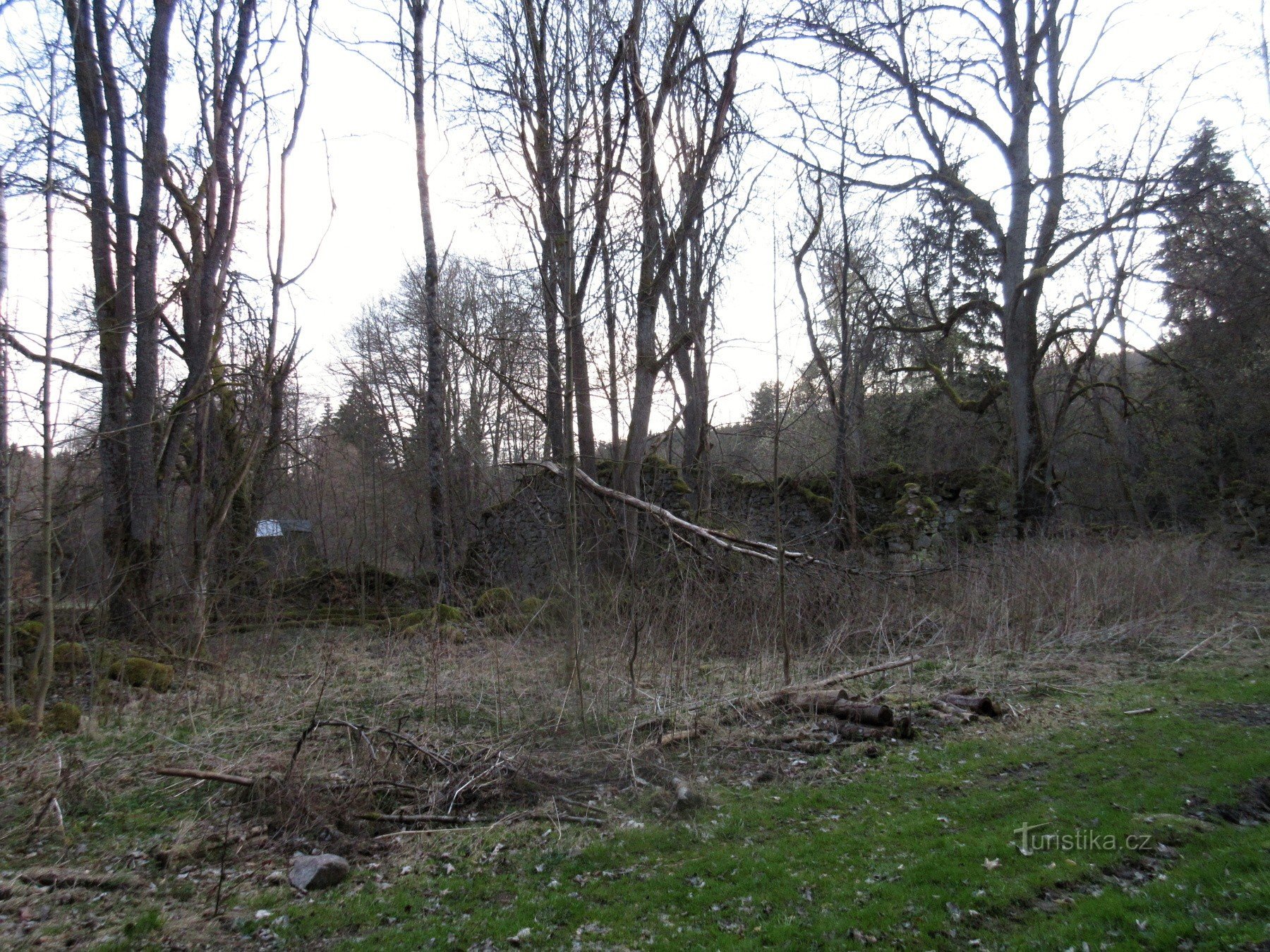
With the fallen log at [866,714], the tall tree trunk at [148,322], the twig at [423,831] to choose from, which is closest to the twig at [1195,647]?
the fallen log at [866,714]

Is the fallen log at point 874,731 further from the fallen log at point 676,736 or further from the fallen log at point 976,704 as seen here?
the fallen log at point 676,736

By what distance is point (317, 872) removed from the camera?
4203mm

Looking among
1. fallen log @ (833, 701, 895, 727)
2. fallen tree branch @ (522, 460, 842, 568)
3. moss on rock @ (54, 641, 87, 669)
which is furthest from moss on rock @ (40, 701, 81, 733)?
fallen log @ (833, 701, 895, 727)

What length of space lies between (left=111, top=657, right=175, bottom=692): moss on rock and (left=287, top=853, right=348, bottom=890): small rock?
5536 mm

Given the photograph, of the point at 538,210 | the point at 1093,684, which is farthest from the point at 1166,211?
the point at 538,210

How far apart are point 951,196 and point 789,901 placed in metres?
18.3

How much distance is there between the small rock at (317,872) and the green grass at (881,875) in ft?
0.32

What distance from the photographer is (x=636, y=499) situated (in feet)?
32.7

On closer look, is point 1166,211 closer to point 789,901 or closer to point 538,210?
point 538,210

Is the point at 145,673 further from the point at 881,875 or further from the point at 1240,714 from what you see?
the point at 1240,714

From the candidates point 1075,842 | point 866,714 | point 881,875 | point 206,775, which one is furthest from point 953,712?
point 206,775

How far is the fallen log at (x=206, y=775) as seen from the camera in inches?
175

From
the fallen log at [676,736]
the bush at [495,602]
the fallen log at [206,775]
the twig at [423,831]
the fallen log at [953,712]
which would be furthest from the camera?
the bush at [495,602]

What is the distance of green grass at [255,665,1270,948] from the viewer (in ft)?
11.6
